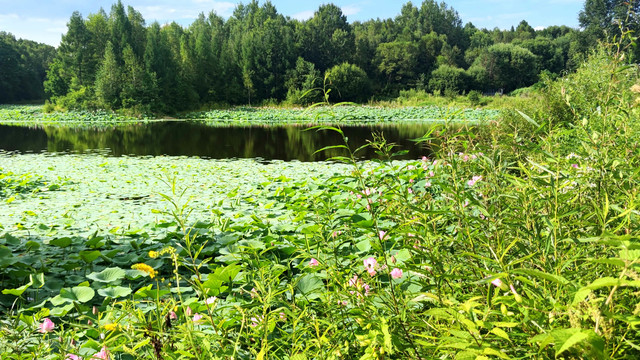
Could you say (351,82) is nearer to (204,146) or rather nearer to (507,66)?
(507,66)

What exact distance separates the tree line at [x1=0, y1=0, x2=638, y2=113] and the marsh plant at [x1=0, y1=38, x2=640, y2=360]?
0.69 meters

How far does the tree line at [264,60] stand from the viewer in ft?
74.2

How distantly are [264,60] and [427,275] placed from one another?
33579mm

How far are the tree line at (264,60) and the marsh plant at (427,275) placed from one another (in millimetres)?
691

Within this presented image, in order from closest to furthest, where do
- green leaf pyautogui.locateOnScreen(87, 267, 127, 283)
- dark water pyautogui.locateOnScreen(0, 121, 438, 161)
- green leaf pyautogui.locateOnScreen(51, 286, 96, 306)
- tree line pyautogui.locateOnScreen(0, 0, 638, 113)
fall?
green leaf pyautogui.locateOnScreen(51, 286, 96, 306) → green leaf pyautogui.locateOnScreen(87, 267, 127, 283) → dark water pyautogui.locateOnScreen(0, 121, 438, 161) → tree line pyautogui.locateOnScreen(0, 0, 638, 113)

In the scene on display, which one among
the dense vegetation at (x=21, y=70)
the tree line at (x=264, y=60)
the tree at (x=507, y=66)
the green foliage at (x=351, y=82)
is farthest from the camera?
the tree at (x=507, y=66)

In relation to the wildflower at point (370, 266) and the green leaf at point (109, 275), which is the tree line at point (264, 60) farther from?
the green leaf at point (109, 275)

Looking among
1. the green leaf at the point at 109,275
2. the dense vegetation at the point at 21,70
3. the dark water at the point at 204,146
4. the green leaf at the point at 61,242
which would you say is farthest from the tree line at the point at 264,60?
the dense vegetation at the point at 21,70

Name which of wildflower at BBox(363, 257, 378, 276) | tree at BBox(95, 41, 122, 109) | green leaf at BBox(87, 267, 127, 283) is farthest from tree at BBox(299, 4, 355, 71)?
wildflower at BBox(363, 257, 378, 276)

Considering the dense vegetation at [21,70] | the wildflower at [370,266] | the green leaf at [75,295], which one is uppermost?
the dense vegetation at [21,70]

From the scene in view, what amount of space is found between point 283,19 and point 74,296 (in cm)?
4173

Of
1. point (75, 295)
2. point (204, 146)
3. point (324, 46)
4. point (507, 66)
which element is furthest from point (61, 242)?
point (507, 66)

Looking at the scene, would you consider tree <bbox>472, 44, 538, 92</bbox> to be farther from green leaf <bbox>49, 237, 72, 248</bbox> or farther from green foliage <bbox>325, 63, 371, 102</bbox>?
green leaf <bbox>49, 237, 72, 248</bbox>

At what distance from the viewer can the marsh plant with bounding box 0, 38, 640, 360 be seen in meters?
0.65
